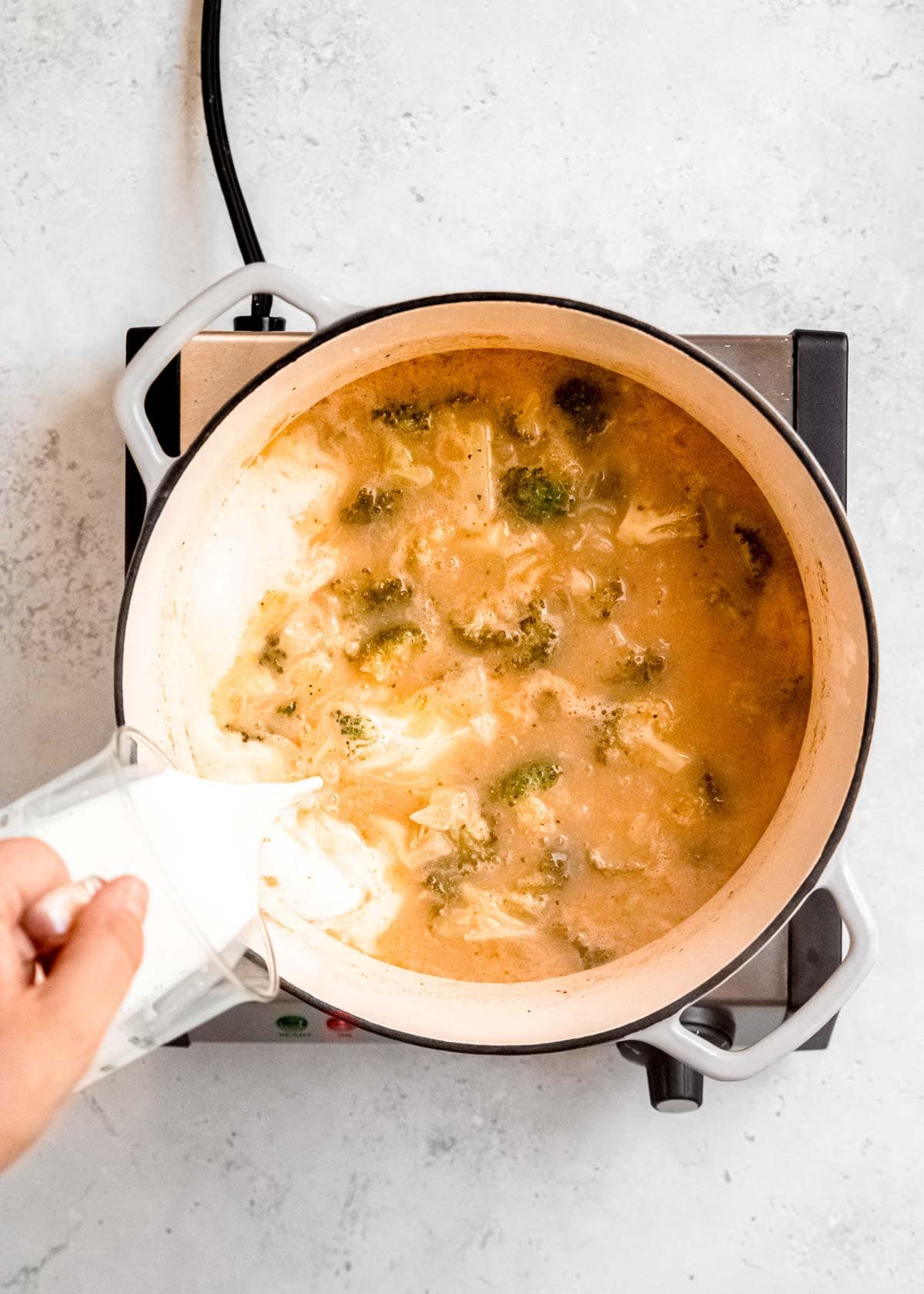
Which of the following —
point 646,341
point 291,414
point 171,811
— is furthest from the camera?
point 291,414

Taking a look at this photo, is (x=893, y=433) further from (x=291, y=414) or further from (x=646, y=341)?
(x=291, y=414)

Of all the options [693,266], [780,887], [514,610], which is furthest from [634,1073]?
[693,266]

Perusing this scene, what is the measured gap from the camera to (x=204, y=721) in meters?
1.01

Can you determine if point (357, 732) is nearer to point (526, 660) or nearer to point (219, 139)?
point (526, 660)

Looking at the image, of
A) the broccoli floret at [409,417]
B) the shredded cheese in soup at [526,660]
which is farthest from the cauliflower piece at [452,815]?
the broccoli floret at [409,417]

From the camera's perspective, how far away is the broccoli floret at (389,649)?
994 mm

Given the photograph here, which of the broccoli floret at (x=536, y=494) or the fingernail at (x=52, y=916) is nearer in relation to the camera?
the fingernail at (x=52, y=916)

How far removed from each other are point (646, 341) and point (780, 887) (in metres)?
0.45

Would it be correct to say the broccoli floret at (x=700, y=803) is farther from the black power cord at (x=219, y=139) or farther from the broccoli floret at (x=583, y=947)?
the black power cord at (x=219, y=139)

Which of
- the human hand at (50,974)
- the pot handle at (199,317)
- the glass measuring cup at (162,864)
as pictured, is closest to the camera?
the human hand at (50,974)

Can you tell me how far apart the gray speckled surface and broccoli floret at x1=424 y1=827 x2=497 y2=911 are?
0.83 feet

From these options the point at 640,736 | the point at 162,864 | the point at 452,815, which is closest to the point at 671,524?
the point at 640,736

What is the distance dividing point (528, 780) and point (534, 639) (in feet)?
0.41

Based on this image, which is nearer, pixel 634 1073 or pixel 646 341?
pixel 646 341
